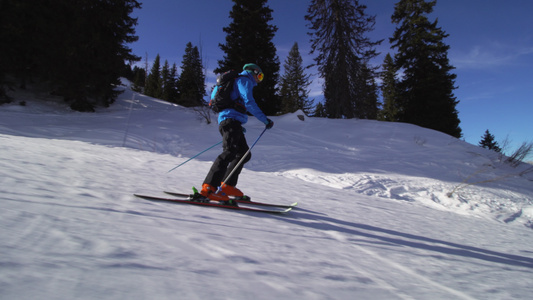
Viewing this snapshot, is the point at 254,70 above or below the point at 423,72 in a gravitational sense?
below

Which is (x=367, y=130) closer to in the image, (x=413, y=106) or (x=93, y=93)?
(x=413, y=106)

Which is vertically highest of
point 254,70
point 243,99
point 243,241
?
point 254,70

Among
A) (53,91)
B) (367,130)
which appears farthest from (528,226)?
(53,91)

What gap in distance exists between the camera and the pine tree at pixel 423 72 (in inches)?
707

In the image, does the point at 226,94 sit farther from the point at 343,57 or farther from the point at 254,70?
the point at 343,57

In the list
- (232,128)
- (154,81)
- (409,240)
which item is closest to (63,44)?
(232,128)

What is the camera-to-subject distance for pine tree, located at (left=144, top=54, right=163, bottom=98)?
4189cm

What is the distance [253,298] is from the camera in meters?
1.14

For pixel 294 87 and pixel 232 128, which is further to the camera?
pixel 294 87

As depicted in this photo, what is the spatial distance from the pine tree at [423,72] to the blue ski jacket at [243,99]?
19.7 meters

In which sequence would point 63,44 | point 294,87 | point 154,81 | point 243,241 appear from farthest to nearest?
point 154,81, point 294,87, point 63,44, point 243,241

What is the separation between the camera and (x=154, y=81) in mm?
45156

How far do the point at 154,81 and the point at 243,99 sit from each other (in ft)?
161

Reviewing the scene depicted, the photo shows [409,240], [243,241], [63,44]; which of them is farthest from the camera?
[63,44]
